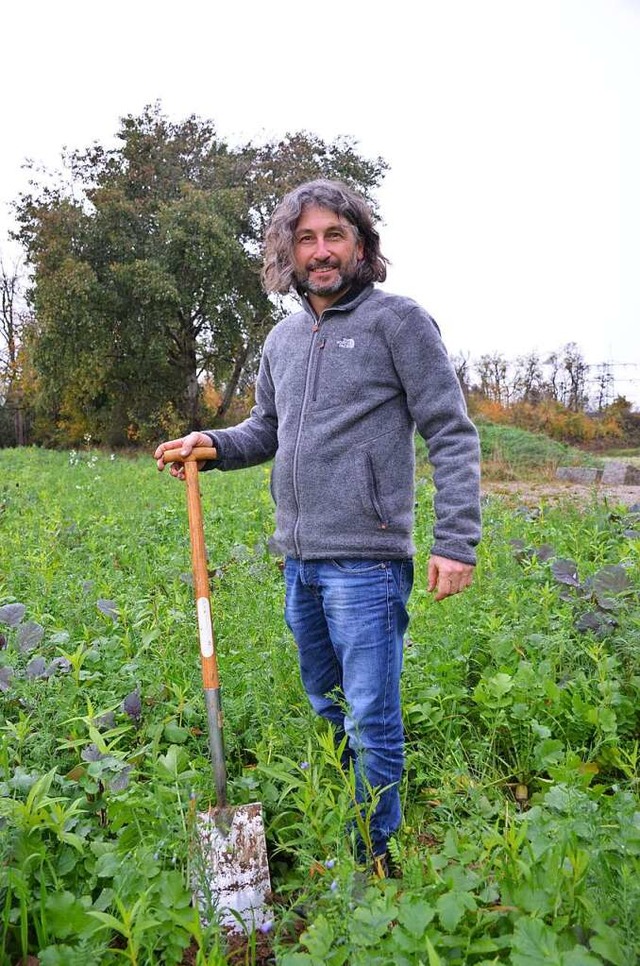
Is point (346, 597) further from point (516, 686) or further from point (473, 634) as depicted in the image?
point (473, 634)

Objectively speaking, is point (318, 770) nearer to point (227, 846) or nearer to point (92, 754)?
point (227, 846)

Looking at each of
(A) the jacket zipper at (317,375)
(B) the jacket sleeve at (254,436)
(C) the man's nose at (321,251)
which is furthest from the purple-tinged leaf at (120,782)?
(C) the man's nose at (321,251)

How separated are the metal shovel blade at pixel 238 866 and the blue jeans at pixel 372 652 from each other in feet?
1.15

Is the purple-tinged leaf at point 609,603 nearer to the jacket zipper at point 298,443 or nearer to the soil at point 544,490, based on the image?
the jacket zipper at point 298,443

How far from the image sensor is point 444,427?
2223 mm

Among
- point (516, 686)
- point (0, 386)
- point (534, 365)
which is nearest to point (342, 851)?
point (516, 686)

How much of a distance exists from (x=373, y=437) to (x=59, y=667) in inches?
73.8

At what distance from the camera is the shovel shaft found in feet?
7.52

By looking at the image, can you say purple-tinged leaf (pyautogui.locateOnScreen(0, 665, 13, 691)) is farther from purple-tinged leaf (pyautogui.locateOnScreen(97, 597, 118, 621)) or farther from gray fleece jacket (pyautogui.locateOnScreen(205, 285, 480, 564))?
gray fleece jacket (pyautogui.locateOnScreen(205, 285, 480, 564))

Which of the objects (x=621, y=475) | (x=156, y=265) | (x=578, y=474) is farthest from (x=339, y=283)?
(x=156, y=265)

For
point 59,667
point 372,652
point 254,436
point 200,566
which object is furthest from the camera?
point 59,667

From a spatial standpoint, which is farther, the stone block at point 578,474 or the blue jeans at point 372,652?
the stone block at point 578,474

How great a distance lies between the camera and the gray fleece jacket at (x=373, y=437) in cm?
220

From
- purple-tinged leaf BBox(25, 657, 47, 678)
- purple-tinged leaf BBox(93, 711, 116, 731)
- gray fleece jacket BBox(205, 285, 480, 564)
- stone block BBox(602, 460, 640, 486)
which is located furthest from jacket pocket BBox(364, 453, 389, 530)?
stone block BBox(602, 460, 640, 486)
